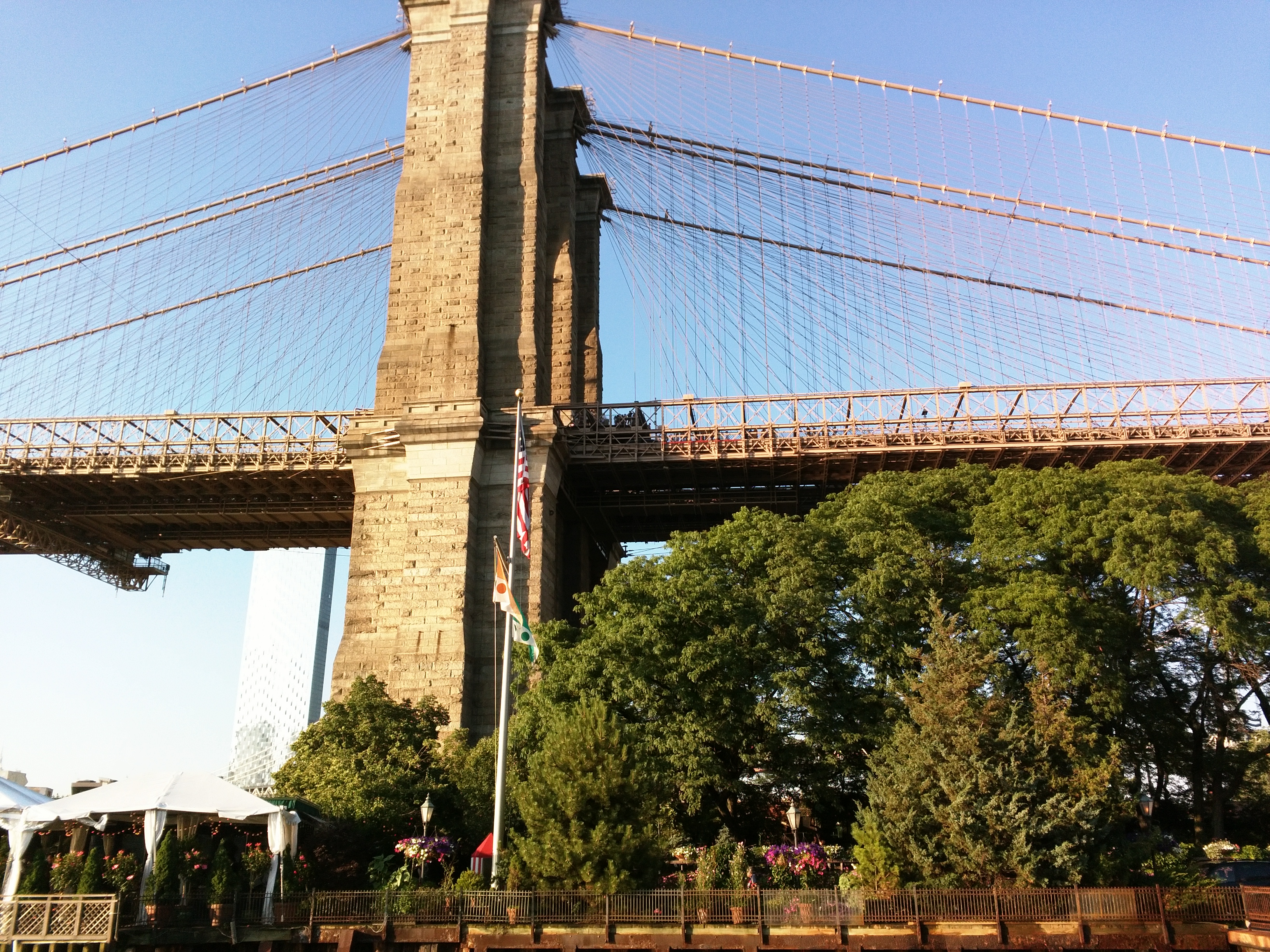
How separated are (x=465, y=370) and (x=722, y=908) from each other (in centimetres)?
2229

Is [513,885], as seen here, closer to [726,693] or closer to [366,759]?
[366,759]

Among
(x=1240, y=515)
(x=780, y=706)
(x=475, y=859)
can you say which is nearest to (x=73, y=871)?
(x=475, y=859)

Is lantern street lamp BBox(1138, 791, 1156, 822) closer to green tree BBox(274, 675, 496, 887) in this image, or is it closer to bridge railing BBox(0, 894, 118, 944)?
green tree BBox(274, 675, 496, 887)

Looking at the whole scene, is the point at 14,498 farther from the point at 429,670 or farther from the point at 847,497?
the point at 847,497

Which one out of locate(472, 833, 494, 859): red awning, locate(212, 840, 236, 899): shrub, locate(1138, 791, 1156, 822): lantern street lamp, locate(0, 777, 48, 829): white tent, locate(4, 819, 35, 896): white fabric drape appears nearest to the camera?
locate(4, 819, 35, 896): white fabric drape

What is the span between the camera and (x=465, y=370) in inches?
1496

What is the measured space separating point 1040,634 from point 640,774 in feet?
37.8

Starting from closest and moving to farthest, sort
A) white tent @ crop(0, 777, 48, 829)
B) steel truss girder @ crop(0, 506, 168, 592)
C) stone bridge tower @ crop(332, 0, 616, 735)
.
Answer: white tent @ crop(0, 777, 48, 829) → stone bridge tower @ crop(332, 0, 616, 735) → steel truss girder @ crop(0, 506, 168, 592)

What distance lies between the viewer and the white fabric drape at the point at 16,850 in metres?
20.4

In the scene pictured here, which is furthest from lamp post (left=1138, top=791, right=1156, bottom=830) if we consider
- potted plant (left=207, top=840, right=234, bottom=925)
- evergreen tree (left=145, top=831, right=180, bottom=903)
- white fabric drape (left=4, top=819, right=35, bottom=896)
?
white fabric drape (left=4, top=819, right=35, bottom=896)

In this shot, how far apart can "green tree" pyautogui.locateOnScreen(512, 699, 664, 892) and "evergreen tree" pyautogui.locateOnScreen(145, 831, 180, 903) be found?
6687 mm

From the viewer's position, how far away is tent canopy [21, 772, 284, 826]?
67.7ft

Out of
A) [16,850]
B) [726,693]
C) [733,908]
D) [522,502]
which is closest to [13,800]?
[16,850]

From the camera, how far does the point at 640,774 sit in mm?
21984
